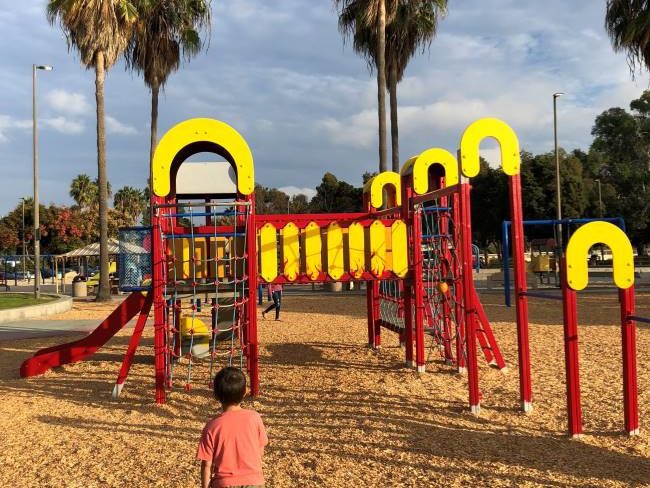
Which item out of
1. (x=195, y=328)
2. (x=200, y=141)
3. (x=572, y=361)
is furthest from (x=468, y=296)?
(x=195, y=328)

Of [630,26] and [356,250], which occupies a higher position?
[630,26]

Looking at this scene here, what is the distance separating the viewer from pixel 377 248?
7.37 m

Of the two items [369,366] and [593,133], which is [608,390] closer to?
[369,366]

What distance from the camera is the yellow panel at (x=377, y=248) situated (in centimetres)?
735

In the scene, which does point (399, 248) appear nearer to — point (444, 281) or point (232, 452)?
point (444, 281)

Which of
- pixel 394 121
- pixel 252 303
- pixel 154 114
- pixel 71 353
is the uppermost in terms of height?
pixel 154 114

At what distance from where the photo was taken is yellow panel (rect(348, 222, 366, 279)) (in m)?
7.30

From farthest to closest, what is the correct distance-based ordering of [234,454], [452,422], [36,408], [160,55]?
1. [160,55]
2. [36,408]
3. [452,422]
4. [234,454]

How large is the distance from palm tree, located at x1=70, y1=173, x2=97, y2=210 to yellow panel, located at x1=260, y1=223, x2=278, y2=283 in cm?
5828

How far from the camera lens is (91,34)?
1959 centimetres

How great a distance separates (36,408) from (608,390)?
632cm

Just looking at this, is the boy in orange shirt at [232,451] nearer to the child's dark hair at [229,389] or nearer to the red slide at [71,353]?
the child's dark hair at [229,389]

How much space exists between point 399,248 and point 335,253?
0.85m

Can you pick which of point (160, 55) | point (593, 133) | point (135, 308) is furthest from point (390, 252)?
point (593, 133)
